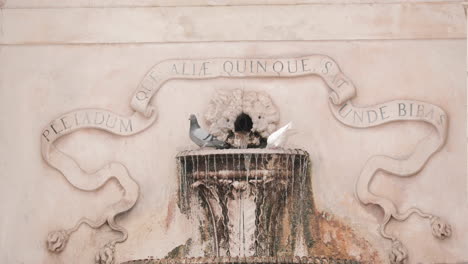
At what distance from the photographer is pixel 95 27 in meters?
11.5

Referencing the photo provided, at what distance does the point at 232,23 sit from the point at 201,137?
1155mm

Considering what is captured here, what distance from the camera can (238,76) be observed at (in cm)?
1130

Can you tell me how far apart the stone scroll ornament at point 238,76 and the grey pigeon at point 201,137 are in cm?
49

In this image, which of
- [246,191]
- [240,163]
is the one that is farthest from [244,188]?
[240,163]

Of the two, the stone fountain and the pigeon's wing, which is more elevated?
the pigeon's wing

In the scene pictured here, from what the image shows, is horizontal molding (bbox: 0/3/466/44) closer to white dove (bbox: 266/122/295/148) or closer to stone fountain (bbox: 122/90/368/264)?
stone fountain (bbox: 122/90/368/264)

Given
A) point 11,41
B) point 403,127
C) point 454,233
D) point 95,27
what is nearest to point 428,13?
point 403,127

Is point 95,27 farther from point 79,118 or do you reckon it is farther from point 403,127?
point 403,127

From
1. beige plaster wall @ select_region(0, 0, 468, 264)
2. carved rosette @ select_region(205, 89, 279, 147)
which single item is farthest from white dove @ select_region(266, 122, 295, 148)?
beige plaster wall @ select_region(0, 0, 468, 264)

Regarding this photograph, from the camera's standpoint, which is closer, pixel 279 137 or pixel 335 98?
pixel 279 137

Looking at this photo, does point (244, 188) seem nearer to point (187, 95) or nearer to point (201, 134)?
point (201, 134)

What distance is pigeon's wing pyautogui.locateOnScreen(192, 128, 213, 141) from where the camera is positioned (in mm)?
10758

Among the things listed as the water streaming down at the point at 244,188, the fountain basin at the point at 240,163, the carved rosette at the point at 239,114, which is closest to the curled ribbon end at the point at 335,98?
the carved rosette at the point at 239,114

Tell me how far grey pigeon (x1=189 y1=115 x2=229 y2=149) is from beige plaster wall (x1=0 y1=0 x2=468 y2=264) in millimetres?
361
